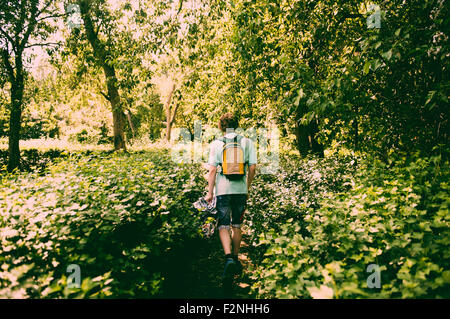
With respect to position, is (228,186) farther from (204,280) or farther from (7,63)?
(7,63)

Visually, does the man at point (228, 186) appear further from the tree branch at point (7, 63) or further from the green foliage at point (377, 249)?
the tree branch at point (7, 63)

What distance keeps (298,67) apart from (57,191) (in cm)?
404

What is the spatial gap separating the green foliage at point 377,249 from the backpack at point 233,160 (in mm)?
1146

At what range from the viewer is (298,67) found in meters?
4.62

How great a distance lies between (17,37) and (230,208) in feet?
40.8

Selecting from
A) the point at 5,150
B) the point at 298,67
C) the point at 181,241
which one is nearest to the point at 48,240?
the point at 181,241

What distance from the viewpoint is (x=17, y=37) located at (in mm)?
11125

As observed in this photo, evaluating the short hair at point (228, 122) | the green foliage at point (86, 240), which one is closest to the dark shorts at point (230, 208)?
the green foliage at point (86, 240)

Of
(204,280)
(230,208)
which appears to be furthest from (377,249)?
(204,280)

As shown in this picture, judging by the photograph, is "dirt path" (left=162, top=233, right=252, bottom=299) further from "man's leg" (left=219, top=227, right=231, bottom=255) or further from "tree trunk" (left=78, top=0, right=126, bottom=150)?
"tree trunk" (left=78, top=0, right=126, bottom=150)

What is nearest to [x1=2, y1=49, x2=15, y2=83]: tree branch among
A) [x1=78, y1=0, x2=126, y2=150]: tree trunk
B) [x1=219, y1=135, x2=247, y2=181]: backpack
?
[x1=78, y1=0, x2=126, y2=150]: tree trunk

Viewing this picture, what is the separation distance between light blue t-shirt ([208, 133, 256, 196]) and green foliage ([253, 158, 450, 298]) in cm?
103

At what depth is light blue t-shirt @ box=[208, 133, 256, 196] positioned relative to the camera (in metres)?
4.27

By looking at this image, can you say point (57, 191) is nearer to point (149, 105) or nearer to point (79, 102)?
point (79, 102)
